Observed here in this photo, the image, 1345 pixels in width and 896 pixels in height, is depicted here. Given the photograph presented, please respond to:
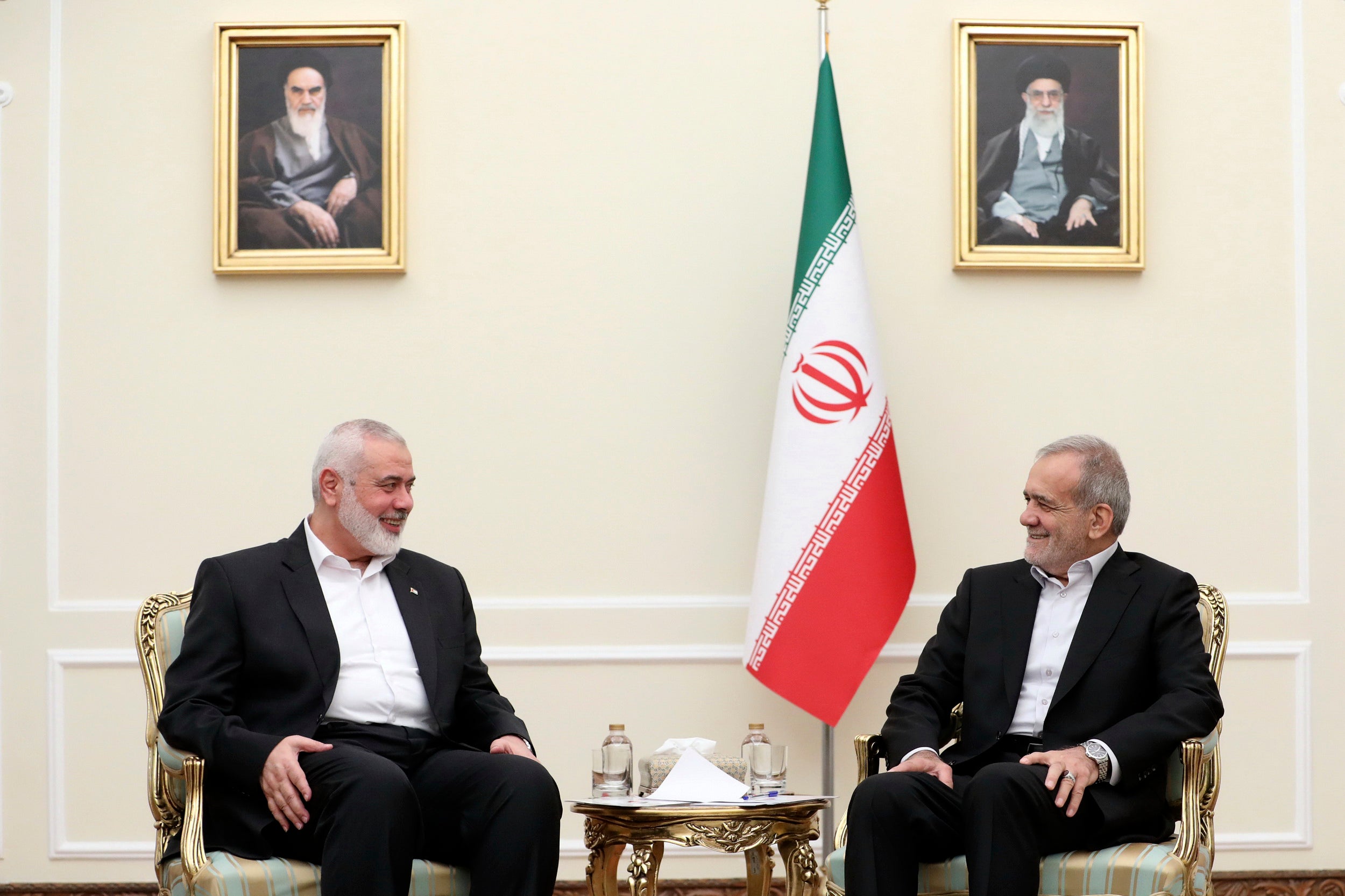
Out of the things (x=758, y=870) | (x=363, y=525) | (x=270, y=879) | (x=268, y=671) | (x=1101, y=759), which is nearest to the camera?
(x=270, y=879)

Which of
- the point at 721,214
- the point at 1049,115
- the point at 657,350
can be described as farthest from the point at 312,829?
the point at 1049,115

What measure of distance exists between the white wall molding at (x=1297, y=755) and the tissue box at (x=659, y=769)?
6.69 ft

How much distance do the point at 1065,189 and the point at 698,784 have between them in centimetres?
249

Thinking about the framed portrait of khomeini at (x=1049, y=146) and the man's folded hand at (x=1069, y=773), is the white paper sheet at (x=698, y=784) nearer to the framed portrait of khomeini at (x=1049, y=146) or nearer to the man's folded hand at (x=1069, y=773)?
the man's folded hand at (x=1069, y=773)

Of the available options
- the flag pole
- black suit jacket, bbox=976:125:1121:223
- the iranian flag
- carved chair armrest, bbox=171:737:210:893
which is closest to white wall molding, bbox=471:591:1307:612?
the iranian flag

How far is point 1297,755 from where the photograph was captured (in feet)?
15.0

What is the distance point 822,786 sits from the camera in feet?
14.8

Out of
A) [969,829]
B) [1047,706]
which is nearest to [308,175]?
[1047,706]

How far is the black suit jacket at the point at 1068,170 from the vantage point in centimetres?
462

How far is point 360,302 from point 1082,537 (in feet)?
8.05

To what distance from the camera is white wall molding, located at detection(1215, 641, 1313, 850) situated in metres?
4.55

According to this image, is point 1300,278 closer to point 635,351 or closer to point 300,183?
point 635,351

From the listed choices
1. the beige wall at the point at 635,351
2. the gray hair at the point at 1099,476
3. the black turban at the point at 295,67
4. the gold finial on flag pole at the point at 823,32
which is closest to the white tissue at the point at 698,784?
the gray hair at the point at 1099,476

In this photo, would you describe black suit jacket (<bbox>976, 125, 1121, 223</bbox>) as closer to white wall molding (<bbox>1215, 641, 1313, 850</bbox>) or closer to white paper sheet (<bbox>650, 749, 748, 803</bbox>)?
white wall molding (<bbox>1215, 641, 1313, 850</bbox>)
